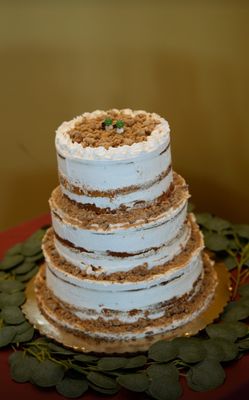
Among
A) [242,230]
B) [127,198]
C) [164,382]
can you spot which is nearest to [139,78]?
[242,230]

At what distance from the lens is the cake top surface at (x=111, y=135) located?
1778 millimetres

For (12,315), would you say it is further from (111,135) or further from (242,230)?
(242,230)

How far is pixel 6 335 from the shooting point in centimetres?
199

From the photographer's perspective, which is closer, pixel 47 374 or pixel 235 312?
pixel 47 374

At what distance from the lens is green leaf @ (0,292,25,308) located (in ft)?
7.00

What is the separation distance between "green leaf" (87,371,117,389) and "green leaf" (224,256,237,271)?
0.64 metres

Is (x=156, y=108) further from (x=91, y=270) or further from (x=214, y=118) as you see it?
(x=91, y=270)

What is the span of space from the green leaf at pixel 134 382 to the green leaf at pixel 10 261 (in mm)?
702

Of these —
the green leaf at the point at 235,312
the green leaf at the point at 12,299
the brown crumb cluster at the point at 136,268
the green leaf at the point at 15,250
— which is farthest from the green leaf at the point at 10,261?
the green leaf at the point at 235,312

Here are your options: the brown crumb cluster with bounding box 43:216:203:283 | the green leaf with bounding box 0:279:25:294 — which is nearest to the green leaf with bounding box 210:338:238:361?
the brown crumb cluster with bounding box 43:216:203:283

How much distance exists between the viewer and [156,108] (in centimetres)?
267

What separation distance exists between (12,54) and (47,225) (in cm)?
73

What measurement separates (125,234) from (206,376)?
425 millimetres

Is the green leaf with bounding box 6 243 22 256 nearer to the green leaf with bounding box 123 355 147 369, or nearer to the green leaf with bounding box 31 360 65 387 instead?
the green leaf with bounding box 31 360 65 387
